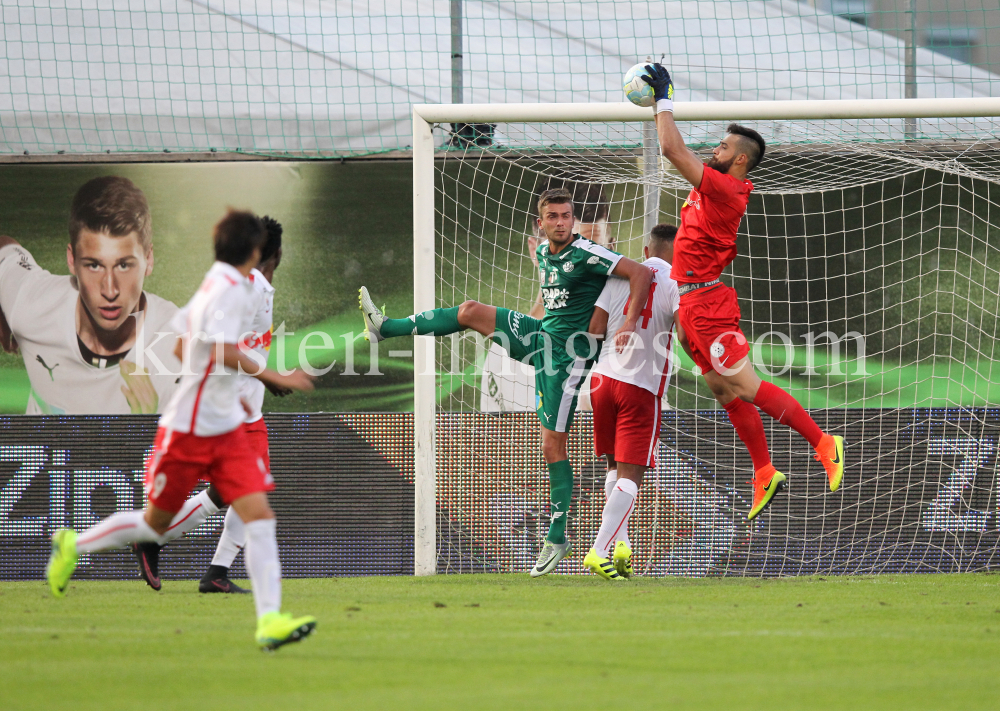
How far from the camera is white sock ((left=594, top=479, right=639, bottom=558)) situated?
6.93 meters

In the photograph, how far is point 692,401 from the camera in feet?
37.1

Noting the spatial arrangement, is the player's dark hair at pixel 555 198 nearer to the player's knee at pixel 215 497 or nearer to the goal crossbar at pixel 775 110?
the goal crossbar at pixel 775 110

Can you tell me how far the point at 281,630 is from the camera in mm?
3979

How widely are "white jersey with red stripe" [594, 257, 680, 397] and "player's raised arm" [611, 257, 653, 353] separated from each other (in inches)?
4.4

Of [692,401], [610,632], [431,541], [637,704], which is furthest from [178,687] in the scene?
[692,401]

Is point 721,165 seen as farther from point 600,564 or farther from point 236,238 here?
point 236,238

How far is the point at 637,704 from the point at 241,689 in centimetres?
131

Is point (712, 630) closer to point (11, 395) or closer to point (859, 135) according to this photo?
point (859, 135)

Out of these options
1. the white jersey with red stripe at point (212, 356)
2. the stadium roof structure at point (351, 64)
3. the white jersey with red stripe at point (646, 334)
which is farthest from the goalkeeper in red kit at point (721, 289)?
the stadium roof structure at point (351, 64)

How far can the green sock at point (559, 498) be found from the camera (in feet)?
24.0

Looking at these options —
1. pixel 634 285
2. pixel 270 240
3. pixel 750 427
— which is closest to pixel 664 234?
pixel 634 285

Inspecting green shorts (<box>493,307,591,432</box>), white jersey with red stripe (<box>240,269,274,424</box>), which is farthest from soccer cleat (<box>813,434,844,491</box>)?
white jersey with red stripe (<box>240,269,274,424</box>)

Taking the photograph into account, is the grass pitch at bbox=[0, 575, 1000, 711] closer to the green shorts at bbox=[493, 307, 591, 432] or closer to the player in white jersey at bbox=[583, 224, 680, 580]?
the player in white jersey at bbox=[583, 224, 680, 580]

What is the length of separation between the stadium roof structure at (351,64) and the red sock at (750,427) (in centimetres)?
476
